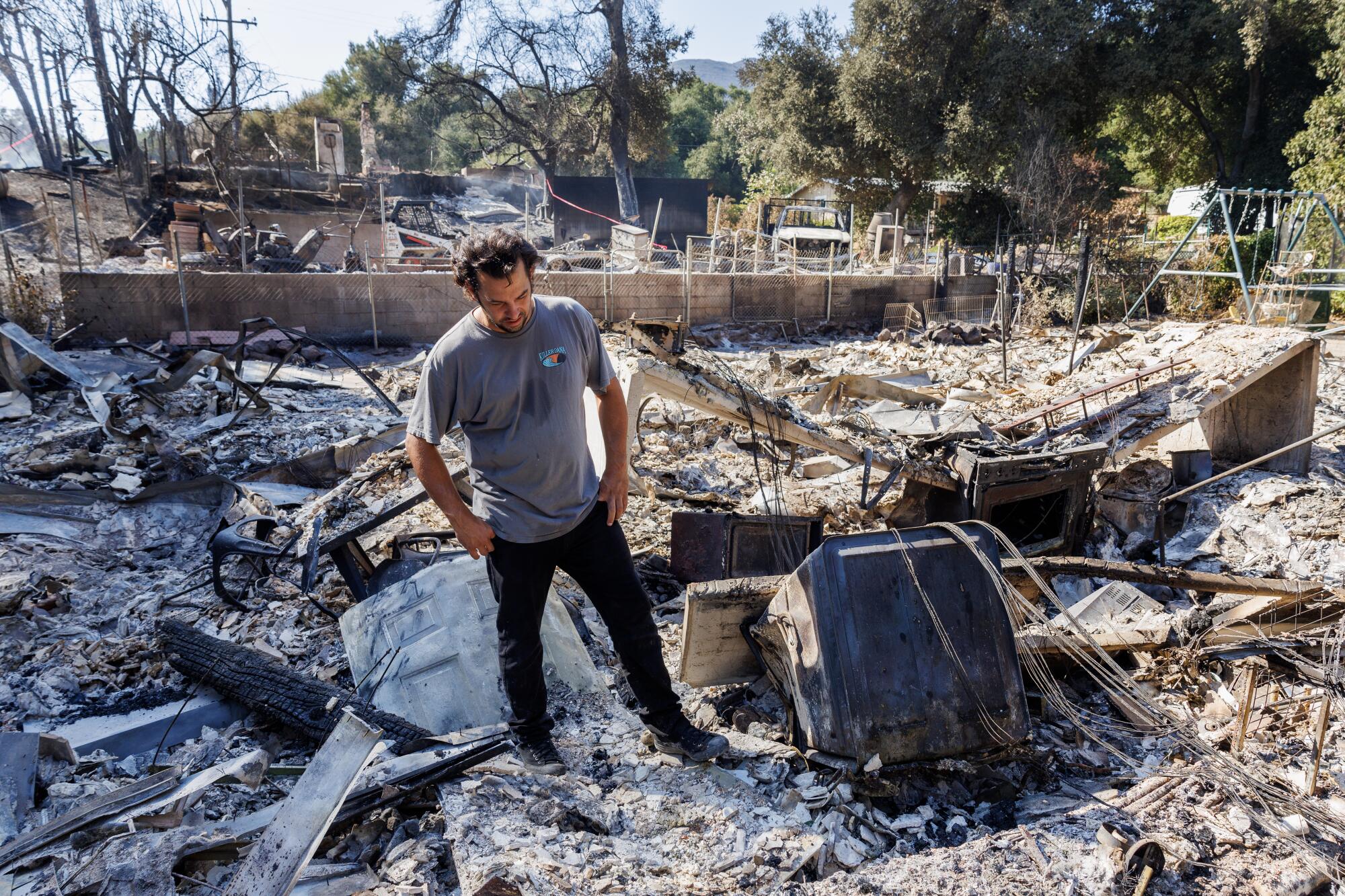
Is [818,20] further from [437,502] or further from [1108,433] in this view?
[437,502]

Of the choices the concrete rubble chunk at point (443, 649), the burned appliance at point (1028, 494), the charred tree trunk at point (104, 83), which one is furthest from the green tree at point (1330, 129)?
the charred tree trunk at point (104, 83)

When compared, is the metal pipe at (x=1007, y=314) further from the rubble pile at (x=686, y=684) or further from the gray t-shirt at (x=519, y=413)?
the gray t-shirt at (x=519, y=413)

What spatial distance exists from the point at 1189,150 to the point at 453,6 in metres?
23.3

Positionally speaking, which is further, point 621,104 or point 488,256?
point 621,104

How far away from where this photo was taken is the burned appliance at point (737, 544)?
14.8 ft

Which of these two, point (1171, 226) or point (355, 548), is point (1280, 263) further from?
point (355, 548)

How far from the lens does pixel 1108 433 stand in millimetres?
5887

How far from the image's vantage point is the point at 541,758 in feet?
8.84

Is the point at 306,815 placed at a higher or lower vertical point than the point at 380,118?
lower

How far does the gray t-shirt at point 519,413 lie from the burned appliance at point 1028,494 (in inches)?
121

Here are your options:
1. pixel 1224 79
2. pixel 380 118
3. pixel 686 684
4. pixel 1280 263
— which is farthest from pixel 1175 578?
pixel 380 118

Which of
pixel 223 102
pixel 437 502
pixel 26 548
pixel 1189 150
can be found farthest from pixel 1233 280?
pixel 223 102

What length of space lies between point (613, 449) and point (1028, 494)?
323 centimetres

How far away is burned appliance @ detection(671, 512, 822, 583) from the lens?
452 cm
